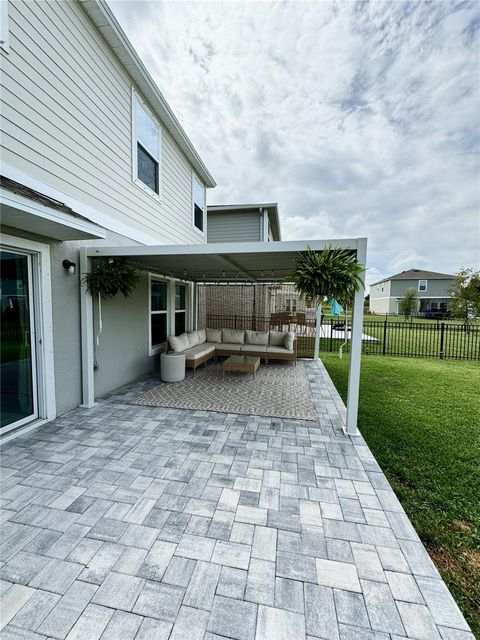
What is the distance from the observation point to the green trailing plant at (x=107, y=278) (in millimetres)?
4211

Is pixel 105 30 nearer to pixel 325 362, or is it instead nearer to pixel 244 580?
pixel 244 580

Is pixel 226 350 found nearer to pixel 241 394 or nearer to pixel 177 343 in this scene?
pixel 177 343

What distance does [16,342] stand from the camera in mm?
3504

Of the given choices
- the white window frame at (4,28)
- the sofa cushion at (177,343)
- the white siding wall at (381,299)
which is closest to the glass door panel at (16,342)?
the white window frame at (4,28)

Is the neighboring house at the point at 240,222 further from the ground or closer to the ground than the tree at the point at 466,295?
further from the ground

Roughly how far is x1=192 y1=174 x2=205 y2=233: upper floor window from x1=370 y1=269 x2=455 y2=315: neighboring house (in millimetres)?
28990

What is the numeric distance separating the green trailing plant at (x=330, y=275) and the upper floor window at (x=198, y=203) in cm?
579

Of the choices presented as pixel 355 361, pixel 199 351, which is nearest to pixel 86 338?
pixel 199 351

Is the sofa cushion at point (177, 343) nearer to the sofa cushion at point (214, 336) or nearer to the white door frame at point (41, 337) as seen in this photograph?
the sofa cushion at point (214, 336)

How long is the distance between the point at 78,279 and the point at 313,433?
13.2ft

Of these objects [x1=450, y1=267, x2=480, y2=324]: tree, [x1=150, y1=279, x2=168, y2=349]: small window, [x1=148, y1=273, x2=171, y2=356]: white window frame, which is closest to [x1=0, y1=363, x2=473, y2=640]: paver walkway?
[x1=148, y1=273, x2=171, y2=356]: white window frame

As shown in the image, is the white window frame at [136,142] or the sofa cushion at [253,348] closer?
the white window frame at [136,142]

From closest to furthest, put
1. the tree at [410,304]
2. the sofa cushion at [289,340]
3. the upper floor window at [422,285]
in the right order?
the sofa cushion at [289,340] < the tree at [410,304] < the upper floor window at [422,285]

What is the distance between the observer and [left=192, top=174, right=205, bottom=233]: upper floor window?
8362 millimetres
